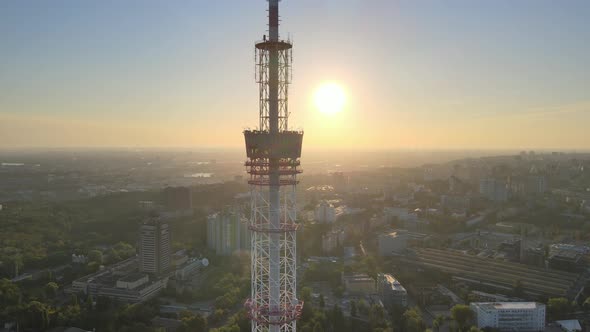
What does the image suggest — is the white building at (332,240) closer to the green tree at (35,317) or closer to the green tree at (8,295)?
the green tree at (35,317)

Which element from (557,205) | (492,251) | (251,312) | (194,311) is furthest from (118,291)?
(557,205)

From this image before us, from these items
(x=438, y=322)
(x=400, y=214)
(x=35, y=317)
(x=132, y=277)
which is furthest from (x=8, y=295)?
(x=400, y=214)

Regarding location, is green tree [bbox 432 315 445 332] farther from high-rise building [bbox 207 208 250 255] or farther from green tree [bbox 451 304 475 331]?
high-rise building [bbox 207 208 250 255]

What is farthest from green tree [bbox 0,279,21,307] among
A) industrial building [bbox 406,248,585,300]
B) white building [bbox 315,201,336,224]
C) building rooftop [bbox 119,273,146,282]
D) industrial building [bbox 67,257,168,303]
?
white building [bbox 315,201,336,224]

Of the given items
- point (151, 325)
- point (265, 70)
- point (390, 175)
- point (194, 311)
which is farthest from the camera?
point (390, 175)

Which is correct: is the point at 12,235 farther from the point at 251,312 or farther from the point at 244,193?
the point at 251,312

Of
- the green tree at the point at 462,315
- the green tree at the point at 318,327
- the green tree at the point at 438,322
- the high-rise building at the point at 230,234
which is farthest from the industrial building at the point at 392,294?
the high-rise building at the point at 230,234
